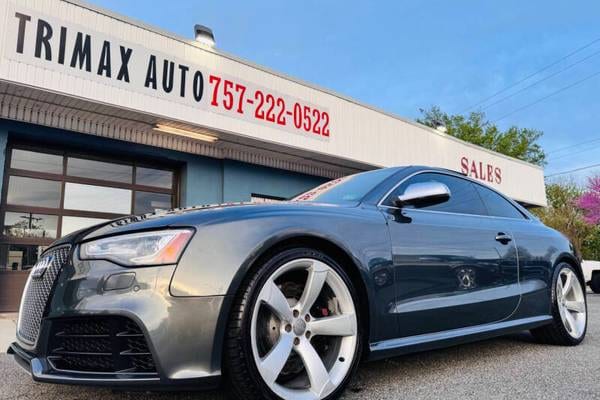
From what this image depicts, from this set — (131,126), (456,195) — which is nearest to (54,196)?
(131,126)

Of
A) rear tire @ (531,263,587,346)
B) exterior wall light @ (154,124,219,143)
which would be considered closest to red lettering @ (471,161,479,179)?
exterior wall light @ (154,124,219,143)

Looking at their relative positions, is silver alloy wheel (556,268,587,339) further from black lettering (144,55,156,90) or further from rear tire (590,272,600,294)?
rear tire (590,272,600,294)

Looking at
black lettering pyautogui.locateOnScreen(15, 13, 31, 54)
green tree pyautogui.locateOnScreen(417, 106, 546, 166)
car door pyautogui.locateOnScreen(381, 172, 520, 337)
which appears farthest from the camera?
green tree pyautogui.locateOnScreen(417, 106, 546, 166)

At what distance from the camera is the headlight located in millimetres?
1924

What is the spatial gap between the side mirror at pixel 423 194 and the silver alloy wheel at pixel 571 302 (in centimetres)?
172

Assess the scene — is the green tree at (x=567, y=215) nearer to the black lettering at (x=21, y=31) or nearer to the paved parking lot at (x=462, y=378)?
the paved parking lot at (x=462, y=378)

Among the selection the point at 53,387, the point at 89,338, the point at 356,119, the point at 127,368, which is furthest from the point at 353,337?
the point at 356,119

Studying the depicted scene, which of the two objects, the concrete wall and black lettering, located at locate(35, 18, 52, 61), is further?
the concrete wall

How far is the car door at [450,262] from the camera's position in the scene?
8.58ft

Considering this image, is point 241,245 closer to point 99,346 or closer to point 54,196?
point 99,346

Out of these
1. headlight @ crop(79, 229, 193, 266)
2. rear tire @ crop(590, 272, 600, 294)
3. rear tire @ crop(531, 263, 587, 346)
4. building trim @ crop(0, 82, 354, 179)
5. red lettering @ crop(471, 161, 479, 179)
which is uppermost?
red lettering @ crop(471, 161, 479, 179)

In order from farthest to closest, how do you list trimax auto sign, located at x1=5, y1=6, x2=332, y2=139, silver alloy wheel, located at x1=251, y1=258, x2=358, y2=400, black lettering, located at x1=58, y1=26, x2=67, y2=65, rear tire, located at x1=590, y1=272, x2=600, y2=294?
1. rear tire, located at x1=590, y1=272, x2=600, y2=294
2. black lettering, located at x1=58, y1=26, x2=67, y2=65
3. trimax auto sign, located at x1=5, y1=6, x2=332, y2=139
4. silver alloy wheel, located at x1=251, y1=258, x2=358, y2=400

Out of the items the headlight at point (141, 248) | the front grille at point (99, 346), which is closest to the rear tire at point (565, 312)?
the headlight at point (141, 248)

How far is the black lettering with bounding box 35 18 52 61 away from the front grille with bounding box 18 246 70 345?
15.1ft
